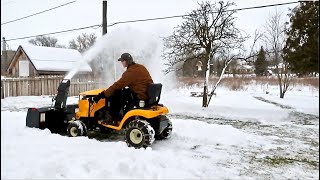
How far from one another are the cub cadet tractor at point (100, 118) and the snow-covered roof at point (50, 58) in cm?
1571

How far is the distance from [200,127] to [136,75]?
237cm

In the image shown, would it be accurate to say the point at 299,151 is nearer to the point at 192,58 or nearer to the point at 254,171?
the point at 254,171

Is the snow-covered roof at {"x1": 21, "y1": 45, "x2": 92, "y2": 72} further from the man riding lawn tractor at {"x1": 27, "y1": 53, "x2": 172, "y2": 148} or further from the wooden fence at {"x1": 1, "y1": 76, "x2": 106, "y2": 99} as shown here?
the man riding lawn tractor at {"x1": 27, "y1": 53, "x2": 172, "y2": 148}

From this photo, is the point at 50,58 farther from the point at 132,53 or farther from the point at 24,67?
the point at 132,53

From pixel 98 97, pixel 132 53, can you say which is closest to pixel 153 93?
pixel 98 97

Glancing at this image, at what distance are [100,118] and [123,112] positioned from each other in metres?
0.47

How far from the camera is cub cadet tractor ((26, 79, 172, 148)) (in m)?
5.24

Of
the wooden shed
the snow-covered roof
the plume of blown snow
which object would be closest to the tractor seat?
the plume of blown snow

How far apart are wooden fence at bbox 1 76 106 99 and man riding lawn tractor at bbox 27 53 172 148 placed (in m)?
12.3

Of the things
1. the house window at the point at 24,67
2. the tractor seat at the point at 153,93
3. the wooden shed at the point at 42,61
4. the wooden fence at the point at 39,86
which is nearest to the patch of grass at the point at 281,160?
the tractor seat at the point at 153,93

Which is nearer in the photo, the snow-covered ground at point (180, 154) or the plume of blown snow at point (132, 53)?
the snow-covered ground at point (180, 154)

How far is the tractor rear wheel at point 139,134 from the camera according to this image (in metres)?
5.14

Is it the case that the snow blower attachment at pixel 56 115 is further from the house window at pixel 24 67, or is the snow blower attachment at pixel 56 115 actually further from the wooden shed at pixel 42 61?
the house window at pixel 24 67

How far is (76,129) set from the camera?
5766 millimetres
